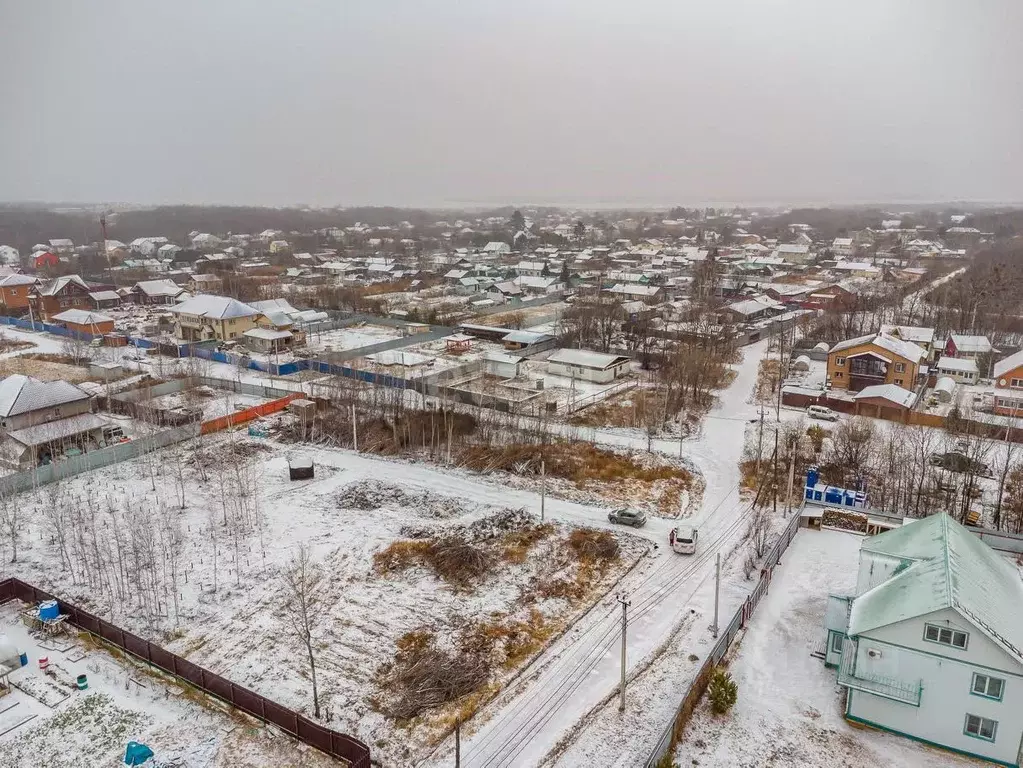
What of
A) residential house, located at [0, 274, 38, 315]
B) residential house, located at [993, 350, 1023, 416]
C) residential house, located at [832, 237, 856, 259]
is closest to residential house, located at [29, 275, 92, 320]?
residential house, located at [0, 274, 38, 315]

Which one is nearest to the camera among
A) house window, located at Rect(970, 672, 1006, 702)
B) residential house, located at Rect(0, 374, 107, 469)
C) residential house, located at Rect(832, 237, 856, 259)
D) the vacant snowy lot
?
house window, located at Rect(970, 672, 1006, 702)

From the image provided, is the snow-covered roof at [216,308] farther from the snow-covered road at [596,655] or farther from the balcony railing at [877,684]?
the balcony railing at [877,684]

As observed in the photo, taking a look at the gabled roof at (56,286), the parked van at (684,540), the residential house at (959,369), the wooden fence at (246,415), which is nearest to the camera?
the parked van at (684,540)

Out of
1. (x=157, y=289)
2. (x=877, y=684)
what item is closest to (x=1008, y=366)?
(x=877, y=684)

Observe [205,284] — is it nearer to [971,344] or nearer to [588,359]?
[588,359]

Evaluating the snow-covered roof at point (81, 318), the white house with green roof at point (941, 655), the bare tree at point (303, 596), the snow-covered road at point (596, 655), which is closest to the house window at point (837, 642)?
the white house with green roof at point (941, 655)

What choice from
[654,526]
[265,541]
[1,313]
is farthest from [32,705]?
[1,313]

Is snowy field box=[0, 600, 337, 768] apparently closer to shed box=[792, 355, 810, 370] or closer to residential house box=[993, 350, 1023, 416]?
residential house box=[993, 350, 1023, 416]
